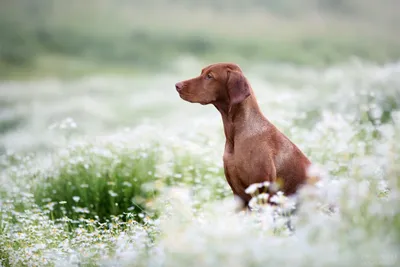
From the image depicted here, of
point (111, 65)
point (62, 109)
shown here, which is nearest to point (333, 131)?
point (62, 109)

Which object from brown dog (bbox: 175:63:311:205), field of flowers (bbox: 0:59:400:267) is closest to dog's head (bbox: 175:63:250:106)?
brown dog (bbox: 175:63:311:205)

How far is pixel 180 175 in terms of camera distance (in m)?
4.93

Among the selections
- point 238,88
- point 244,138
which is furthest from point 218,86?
point 244,138

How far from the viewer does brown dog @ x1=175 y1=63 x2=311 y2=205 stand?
144 inches

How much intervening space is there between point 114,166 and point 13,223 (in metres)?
1.06

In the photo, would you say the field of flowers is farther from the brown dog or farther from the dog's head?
the dog's head

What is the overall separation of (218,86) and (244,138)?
375mm

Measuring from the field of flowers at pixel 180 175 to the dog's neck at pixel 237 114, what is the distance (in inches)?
20.3

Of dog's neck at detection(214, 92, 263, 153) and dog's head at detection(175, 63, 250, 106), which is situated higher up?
dog's head at detection(175, 63, 250, 106)

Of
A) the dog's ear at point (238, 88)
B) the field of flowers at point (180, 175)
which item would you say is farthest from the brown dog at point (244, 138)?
the field of flowers at point (180, 175)

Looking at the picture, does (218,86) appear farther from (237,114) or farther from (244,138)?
(244,138)

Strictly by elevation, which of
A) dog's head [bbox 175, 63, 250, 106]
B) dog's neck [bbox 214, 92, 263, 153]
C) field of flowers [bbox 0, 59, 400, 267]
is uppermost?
dog's head [bbox 175, 63, 250, 106]

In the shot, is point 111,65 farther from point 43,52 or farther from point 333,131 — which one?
point 333,131

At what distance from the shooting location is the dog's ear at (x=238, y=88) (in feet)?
11.9
